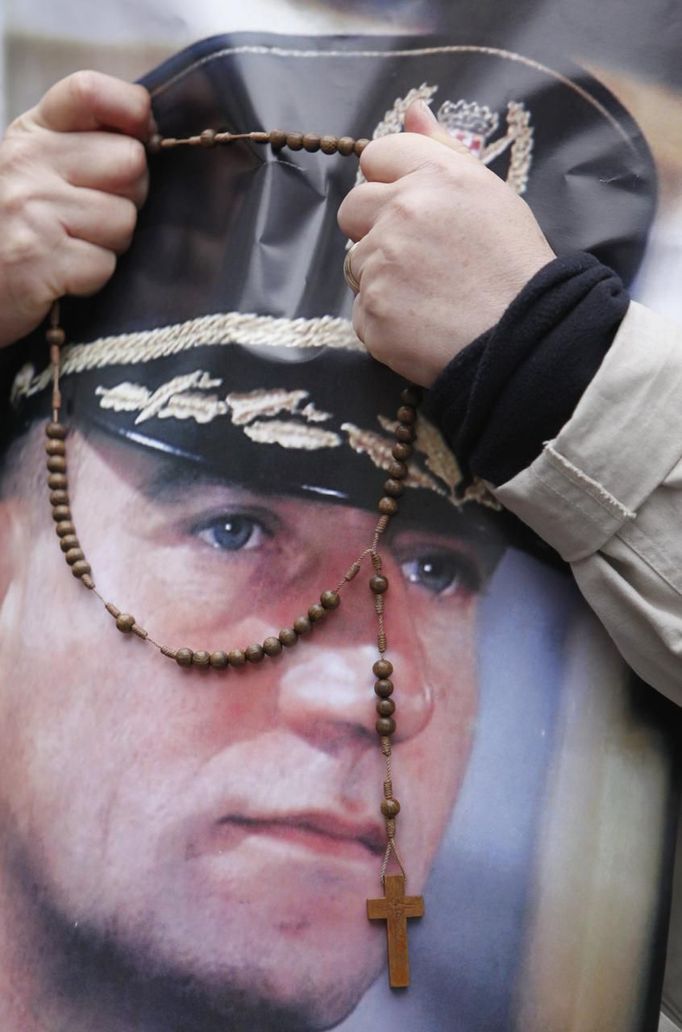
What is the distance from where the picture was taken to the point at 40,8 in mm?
992

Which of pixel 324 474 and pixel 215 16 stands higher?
pixel 215 16

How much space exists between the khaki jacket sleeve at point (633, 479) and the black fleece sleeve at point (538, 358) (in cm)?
1

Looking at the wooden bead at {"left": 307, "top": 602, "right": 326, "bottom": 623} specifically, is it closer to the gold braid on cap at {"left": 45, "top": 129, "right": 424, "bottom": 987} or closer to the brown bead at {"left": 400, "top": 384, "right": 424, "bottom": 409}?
the gold braid on cap at {"left": 45, "top": 129, "right": 424, "bottom": 987}

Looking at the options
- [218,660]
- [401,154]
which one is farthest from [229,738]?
[401,154]

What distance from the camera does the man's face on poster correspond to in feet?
2.50

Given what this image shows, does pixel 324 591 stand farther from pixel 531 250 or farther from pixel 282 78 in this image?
pixel 282 78

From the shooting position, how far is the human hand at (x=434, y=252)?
732 mm

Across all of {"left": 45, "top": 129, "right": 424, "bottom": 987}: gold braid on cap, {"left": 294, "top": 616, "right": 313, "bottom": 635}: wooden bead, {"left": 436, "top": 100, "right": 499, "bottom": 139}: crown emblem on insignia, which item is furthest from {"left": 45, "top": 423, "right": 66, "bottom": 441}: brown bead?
{"left": 436, "top": 100, "right": 499, "bottom": 139}: crown emblem on insignia

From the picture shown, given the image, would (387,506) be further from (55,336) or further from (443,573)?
(55,336)

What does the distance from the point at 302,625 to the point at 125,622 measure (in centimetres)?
13

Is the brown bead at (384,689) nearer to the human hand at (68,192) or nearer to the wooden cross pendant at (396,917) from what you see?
the wooden cross pendant at (396,917)

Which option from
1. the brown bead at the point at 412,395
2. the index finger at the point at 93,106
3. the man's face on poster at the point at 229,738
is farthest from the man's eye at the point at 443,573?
the index finger at the point at 93,106

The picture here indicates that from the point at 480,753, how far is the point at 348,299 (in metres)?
0.34

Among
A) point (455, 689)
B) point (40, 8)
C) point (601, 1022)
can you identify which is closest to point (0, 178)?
point (40, 8)
